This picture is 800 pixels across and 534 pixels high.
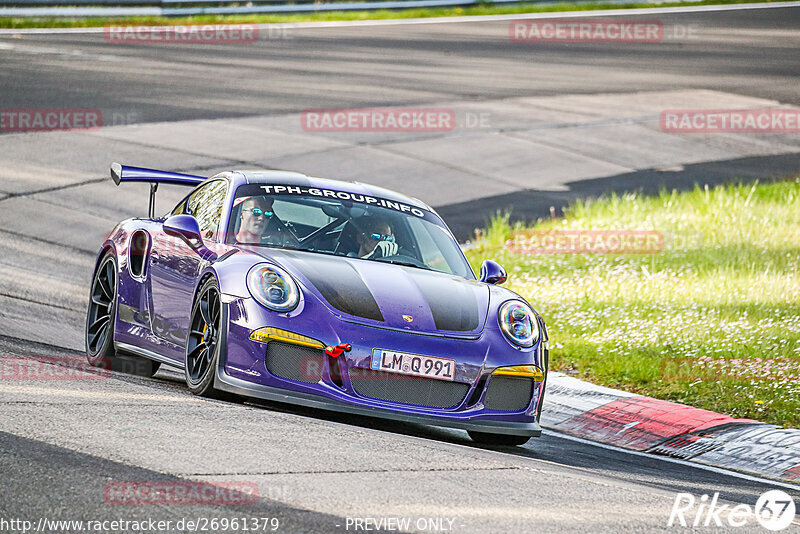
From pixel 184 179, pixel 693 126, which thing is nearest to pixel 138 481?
pixel 184 179

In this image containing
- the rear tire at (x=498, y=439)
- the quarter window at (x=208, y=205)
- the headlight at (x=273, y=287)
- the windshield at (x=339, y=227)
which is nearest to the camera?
the headlight at (x=273, y=287)

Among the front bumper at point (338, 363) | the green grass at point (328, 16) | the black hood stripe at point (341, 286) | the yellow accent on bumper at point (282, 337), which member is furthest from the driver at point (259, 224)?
the green grass at point (328, 16)

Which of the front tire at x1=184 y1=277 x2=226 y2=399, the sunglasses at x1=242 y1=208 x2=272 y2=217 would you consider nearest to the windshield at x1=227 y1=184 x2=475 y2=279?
the sunglasses at x1=242 y1=208 x2=272 y2=217

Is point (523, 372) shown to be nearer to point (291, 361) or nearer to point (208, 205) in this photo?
point (291, 361)

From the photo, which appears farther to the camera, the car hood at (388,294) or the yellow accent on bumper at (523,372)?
the yellow accent on bumper at (523,372)

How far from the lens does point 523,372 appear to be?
271 inches

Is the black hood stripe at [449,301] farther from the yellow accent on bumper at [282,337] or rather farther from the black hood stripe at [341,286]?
the yellow accent on bumper at [282,337]

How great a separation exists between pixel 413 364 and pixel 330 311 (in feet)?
1.66

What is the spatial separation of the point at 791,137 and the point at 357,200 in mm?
15933

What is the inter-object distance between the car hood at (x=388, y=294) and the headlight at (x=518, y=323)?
116 millimetres

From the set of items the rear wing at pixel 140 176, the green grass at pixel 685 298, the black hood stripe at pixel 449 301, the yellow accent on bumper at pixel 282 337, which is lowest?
the green grass at pixel 685 298

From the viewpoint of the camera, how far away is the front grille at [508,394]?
6.79 meters

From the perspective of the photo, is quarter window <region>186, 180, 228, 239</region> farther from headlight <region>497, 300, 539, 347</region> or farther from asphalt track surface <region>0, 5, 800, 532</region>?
headlight <region>497, 300, 539, 347</region>

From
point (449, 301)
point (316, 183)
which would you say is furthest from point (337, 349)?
point (316, 183)
